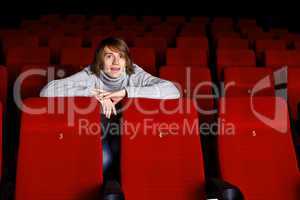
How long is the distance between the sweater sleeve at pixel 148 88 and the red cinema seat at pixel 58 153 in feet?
0.62

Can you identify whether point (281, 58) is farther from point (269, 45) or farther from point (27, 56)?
point (27, 56)

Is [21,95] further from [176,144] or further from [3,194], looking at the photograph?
[176,144]

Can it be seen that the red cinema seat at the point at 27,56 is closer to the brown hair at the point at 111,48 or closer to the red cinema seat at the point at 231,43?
the brown hair at the point at 111,48

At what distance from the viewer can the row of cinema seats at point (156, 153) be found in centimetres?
90

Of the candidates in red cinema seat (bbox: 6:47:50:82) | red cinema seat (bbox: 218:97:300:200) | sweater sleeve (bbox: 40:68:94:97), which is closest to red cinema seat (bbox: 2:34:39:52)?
red cinema seat (bbox: 6:47:50:82)

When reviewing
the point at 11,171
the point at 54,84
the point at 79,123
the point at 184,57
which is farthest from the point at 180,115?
the point at 184,57

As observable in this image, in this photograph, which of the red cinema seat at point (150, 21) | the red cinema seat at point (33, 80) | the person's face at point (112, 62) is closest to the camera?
the person's face at point (112, 62)

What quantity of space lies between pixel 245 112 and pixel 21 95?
0.64 metres

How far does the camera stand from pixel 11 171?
1.15 m

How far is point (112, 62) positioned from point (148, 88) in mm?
109

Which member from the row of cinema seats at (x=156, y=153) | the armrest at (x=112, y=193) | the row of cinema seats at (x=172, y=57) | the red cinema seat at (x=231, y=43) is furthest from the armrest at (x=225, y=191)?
the red cinema seat at (x=231, y=43)

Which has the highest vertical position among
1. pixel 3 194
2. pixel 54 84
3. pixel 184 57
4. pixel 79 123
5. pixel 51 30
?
pixel 51 30

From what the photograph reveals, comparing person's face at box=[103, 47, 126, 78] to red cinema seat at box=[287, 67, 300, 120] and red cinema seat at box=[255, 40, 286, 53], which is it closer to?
red cinema seat at box=[287, 67, 300, 120]

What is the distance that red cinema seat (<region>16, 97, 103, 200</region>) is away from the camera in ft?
2.93
